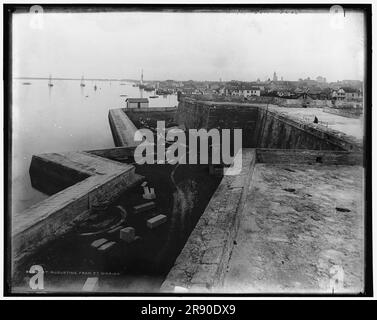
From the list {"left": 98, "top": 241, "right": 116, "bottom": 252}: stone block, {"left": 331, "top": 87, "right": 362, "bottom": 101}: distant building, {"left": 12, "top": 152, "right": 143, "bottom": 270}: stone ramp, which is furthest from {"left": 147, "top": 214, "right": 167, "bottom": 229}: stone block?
{"left": 331, "top": 87, "right": 362, "bottom": 101}: distant building

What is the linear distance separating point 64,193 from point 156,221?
247 centimetres

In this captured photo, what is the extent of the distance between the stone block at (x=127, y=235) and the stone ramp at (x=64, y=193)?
1.41m

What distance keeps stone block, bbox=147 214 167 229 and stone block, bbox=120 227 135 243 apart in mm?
738

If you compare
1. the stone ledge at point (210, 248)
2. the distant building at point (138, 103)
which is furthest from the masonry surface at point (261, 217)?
the distant building at point (138, 103)

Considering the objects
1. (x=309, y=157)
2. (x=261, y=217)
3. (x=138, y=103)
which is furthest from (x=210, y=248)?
(x=138, y=103)

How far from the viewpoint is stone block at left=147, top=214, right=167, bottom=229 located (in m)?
7.97

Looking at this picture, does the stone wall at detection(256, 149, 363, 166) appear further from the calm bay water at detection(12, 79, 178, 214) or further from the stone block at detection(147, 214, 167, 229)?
the calm bay water at detection(12, 79, 178, 214)

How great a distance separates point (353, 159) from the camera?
30.8ft

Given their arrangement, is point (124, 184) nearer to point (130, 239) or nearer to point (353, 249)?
point (130, 239)

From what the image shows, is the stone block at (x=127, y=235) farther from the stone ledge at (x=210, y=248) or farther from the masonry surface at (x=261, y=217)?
the stone ledge at (x=210, y=248)

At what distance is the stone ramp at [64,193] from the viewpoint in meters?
6.49
